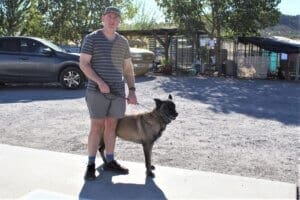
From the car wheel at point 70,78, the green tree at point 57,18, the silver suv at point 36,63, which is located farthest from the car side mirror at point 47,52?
the green tree at point 57,18

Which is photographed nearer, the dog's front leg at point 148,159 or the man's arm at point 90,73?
the man's arm at point 90,73

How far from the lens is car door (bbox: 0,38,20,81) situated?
14.4 meters

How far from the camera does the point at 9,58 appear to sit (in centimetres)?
1443

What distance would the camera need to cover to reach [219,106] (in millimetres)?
11297

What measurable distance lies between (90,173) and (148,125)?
2.70 ft

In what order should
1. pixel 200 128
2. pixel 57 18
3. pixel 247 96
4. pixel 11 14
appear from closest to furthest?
1. pixel 200 128
2. pixel 247 96
3. pixel 11 14
4. pixel 57 18

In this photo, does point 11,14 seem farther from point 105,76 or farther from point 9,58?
point 105,76

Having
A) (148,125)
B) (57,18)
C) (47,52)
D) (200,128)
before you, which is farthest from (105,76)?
(57,18)

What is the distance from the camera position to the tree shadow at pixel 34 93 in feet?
40.8

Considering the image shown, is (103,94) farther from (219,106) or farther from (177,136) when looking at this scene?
(219,106)

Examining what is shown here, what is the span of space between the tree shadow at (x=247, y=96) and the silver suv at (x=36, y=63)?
2.88 meters

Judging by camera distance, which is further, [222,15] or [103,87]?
[222,15]

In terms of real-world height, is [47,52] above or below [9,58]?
above

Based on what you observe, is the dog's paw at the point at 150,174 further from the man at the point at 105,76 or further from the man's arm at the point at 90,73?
the man's arm at the point at 90,73
